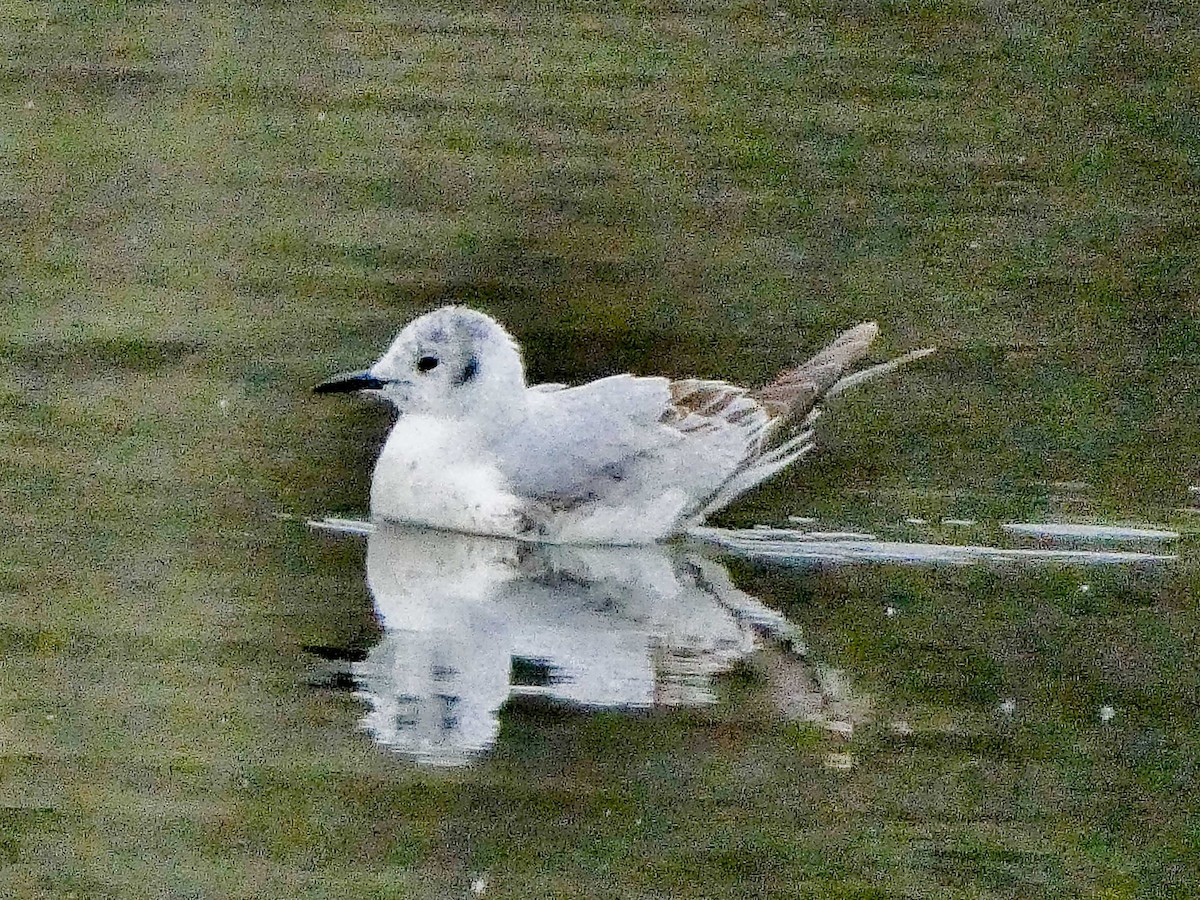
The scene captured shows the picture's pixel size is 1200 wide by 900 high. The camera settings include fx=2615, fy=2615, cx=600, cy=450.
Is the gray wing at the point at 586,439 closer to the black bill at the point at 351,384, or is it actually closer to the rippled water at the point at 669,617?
the rippled water at the point at 669,617

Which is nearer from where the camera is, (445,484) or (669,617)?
(669,617)

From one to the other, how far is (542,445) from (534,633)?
1.35 meters

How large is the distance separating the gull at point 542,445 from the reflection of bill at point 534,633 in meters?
0.12

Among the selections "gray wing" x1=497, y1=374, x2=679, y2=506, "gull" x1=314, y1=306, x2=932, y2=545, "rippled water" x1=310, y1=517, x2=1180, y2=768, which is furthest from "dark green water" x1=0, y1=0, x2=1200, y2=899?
"gray wing" x1=497, y1=374, x2=679, y2=506

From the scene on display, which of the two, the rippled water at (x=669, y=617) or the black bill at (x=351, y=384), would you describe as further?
the black bill at (x=351, y=384)

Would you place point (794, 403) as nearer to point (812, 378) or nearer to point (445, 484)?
point (812, 378)

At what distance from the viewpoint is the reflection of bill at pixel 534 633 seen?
7.66 m

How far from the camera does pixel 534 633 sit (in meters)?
8.38

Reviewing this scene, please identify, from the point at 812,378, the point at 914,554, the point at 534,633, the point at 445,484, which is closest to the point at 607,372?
the point at 812,378

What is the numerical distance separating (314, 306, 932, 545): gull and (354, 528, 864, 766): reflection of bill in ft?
0.41

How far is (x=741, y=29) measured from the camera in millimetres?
17016

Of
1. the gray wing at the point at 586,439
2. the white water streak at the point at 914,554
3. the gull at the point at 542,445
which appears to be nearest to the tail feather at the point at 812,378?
the gull at the point at 542,445

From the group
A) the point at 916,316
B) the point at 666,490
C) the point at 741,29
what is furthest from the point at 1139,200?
the point at 666,490

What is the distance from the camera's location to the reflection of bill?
7.66 metres
